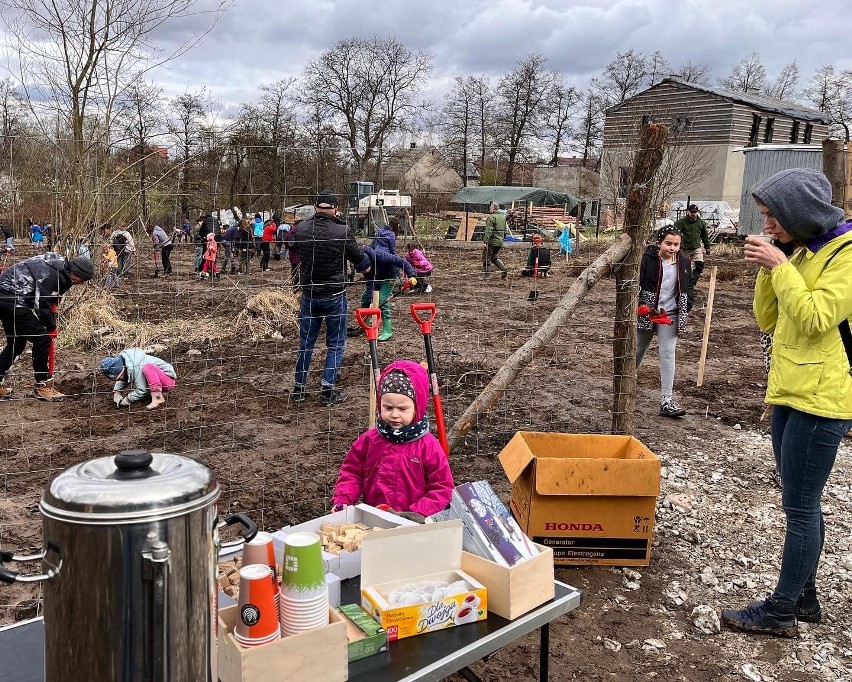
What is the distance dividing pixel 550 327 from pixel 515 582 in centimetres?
273

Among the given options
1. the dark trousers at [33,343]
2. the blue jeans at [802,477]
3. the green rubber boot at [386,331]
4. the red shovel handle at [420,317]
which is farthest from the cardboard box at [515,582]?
the green rubber boot at [386,331]

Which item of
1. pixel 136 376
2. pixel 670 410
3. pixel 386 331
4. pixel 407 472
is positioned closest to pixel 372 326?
pixel 407 472

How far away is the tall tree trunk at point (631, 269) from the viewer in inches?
177

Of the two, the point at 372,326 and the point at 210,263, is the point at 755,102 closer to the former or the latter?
the point at 210,263

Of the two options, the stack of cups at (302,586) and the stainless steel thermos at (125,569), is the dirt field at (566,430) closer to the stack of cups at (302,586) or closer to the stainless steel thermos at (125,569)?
the stack of cups at (302,586)

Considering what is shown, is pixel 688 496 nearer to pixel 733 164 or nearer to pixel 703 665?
pixel 703 665

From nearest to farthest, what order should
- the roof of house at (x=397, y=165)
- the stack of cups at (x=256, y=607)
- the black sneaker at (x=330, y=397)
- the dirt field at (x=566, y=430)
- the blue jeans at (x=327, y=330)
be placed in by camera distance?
1. the stack of cups at (x=256, y=607)
2. the dirt field at (x=566, y=430)
3. the roof of house at (x=397, y=165)
4. the blue jeans at (x=327, y=330)
5. the black sneaker at (x=330, y=397)

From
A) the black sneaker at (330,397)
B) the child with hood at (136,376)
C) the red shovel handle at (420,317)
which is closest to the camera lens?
the red shovel handle at (420,317)

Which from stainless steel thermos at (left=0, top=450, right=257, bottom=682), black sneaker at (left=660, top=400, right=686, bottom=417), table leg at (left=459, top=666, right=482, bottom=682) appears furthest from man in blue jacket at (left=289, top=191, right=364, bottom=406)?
stainless steel thermos at (left=0, top=450, right=257, bottom=682)

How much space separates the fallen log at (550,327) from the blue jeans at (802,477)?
1.68 metres

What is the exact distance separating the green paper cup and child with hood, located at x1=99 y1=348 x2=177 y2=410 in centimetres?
551

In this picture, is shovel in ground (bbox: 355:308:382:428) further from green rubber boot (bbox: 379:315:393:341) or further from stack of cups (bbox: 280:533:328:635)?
green rubber boot (bbox: 379:315:393:341)

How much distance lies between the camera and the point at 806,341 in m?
2.91

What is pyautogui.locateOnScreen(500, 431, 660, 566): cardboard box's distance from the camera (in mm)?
3750
